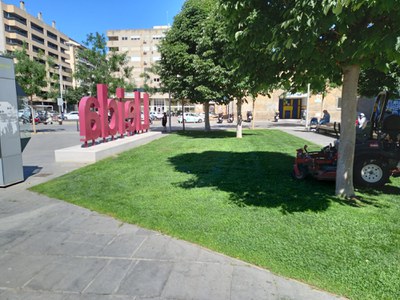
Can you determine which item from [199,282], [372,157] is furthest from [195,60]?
[199,282]

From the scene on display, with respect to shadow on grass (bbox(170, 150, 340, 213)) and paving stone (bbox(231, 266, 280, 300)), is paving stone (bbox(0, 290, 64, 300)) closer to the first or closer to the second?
paving stone (bbox(231, 266, 280, 300))

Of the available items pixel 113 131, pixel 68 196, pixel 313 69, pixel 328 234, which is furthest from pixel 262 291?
pixel 113 131

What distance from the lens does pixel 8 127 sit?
688 centimetres

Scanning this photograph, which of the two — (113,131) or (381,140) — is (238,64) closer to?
(381,140)

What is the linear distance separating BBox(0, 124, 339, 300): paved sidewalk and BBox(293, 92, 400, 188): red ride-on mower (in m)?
3.97

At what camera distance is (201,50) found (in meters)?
16.6

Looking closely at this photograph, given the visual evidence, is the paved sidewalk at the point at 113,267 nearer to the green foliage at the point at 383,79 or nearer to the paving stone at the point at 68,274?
the paving stone at the point at 68,274

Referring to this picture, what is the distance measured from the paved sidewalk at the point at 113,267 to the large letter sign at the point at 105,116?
22.0ft

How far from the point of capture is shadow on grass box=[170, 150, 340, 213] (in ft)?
17.9

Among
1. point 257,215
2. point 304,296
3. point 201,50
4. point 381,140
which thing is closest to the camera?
point 304,296

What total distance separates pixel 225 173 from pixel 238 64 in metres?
3.48

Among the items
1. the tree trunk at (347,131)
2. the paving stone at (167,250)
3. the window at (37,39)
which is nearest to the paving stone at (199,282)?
the paving stone at (167,250)

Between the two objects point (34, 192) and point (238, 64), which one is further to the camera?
point (34, 192)

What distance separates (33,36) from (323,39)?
87043mm
